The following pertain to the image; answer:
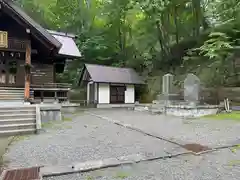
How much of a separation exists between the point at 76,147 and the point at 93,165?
57.3 inches

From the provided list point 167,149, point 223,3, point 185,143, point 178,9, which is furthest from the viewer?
point 178,9

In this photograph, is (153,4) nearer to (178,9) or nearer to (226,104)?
(178,9)

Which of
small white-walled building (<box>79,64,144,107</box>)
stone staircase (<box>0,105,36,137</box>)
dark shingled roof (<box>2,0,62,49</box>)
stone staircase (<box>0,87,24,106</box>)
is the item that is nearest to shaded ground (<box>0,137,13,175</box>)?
stone staircase (<box>0,105,36,137</box>)

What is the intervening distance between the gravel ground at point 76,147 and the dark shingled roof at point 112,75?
1286cm

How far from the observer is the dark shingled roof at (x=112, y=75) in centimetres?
1942

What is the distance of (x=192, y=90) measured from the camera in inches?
479

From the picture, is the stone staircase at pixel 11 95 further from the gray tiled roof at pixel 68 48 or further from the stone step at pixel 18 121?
the stone step at pixel 18 121

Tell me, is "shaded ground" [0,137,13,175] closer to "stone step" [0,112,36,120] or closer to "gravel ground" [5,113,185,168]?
"gravel ground" [5,113,185,168]

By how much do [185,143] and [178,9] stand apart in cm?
1752

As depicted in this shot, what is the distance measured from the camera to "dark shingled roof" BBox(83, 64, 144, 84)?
63.7ft

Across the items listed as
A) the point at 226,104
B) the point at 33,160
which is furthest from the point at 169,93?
the point at 33,160

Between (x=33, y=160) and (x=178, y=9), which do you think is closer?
(x=33, y=160)

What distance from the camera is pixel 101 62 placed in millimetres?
27484

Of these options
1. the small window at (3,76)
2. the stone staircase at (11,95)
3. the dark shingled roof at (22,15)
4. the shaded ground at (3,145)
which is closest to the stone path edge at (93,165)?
the shaded ground at (3,145)
